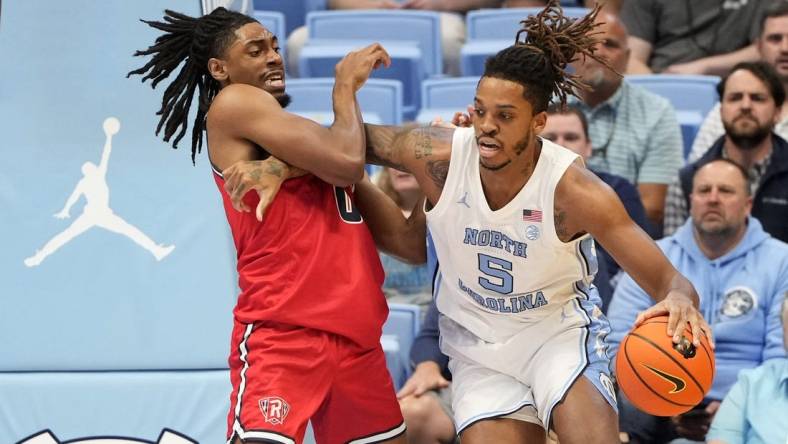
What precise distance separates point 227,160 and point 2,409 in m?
1.66

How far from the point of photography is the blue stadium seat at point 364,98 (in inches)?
275

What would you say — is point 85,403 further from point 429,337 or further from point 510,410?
point 510,410

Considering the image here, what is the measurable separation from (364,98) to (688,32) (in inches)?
94.6

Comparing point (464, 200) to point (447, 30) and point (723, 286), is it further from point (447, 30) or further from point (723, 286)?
point (447, 30)

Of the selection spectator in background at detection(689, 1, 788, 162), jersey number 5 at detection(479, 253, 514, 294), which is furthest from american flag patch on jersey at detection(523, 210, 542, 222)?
spectator in background at detection(689, 1, 788, 162)

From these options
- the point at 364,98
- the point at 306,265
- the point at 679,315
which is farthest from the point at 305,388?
the point at 364,98

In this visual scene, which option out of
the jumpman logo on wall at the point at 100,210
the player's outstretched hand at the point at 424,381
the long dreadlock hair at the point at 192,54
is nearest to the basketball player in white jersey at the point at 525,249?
the long dreadlock hair at the point at 192,54

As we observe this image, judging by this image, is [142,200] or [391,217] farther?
[142,200]

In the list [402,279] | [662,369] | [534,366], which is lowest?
[402,279]

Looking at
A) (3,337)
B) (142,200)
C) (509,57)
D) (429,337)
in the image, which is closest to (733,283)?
(429,337)

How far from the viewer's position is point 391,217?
402 cm

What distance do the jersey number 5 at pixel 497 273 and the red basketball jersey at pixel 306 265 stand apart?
13.9 inches

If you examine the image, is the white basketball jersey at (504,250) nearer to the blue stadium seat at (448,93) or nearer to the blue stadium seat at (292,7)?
the blue stadium seat at (448,93)

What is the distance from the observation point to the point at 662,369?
338cm
